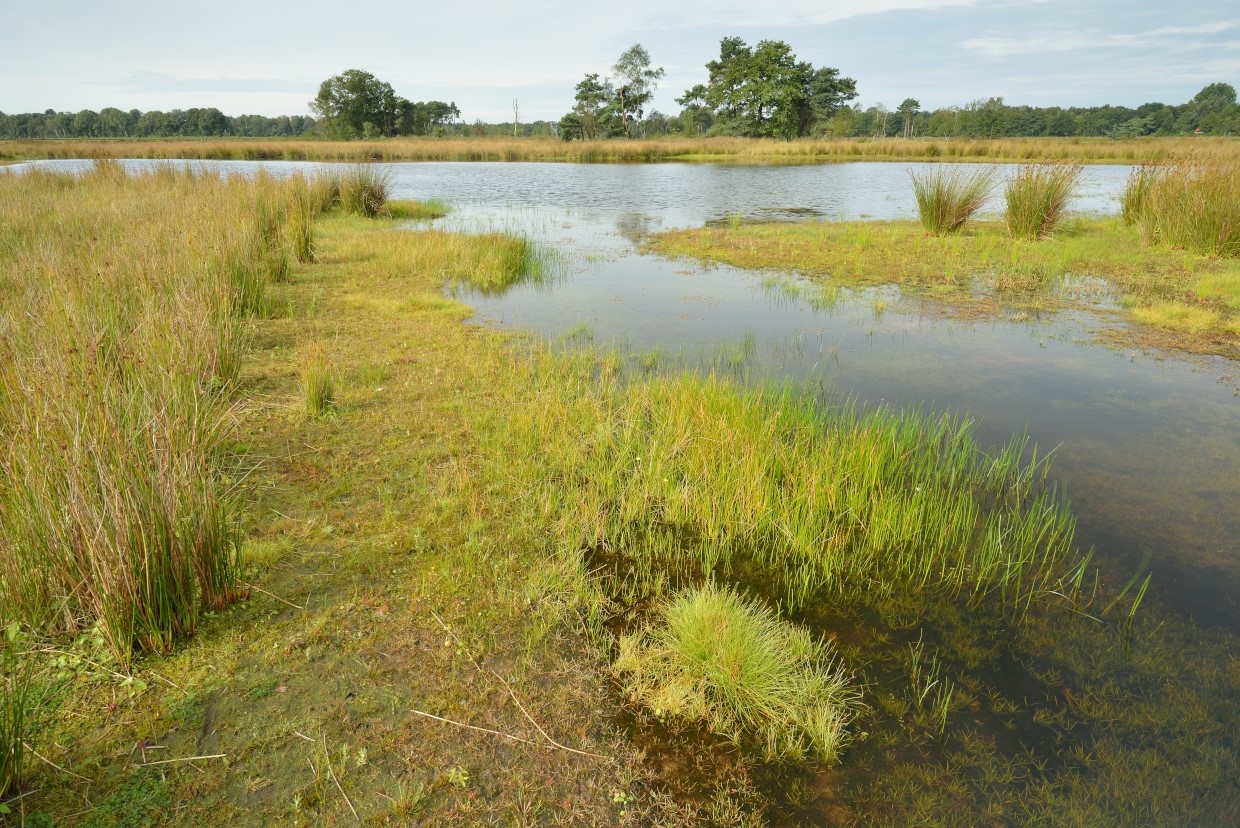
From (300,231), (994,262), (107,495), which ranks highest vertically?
(300,231)

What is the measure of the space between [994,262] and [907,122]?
85327 mm

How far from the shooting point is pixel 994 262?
11.2 metres

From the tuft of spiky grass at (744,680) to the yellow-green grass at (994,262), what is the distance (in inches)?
295

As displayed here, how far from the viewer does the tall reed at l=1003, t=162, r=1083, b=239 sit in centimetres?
1233

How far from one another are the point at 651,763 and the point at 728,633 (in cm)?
66

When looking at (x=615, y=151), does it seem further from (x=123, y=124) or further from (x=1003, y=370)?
(x=123, y=124)

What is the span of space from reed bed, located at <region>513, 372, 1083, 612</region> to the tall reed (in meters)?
10.2

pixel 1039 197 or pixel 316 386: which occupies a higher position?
pixel 1039 197

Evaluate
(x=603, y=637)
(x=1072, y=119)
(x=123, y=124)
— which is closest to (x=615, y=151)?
(x=603, y=637)

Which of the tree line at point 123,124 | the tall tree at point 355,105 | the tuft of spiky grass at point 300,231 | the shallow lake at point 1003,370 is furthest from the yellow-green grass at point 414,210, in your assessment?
the tree line at point 123,124

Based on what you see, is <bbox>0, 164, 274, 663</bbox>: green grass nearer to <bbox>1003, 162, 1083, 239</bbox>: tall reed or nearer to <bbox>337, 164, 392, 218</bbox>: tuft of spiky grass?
<bbox>337, 164, 392, 218</bbox>: tuft of spiky grass

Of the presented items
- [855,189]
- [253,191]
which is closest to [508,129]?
[855,189]

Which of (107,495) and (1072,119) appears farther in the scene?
(1072,119)

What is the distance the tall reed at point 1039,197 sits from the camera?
1233 centimetres
